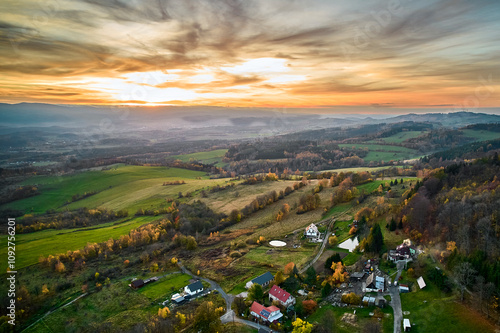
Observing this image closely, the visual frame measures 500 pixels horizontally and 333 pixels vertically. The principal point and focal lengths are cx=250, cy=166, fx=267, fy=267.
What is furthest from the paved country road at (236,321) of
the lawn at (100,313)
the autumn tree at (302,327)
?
the lawn at (100,313)

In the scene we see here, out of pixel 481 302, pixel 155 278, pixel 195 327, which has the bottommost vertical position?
pixel 155 278

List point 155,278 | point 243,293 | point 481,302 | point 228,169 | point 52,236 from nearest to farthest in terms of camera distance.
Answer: point 481,302 < point 243,293 < point 155,278 < point 52,236 < point 228,169

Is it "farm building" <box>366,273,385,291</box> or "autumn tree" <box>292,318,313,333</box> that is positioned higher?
"farm building" <box>366,273,385,291</box>

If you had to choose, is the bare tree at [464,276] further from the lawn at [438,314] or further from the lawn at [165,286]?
the lawn at [165,286]

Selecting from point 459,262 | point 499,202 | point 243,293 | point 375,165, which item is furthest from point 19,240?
point 375,165

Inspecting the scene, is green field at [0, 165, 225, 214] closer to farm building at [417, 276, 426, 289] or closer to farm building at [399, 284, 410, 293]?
farm building at [399, 284, 410, 293]

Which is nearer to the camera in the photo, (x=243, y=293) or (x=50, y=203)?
(x=243, y=293)

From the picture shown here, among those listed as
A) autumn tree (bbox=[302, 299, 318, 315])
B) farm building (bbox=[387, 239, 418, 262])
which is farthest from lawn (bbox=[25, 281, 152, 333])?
farm building (bbox=[387, 239, 418, 262])

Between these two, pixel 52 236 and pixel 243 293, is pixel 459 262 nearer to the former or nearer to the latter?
pixel 243 293
